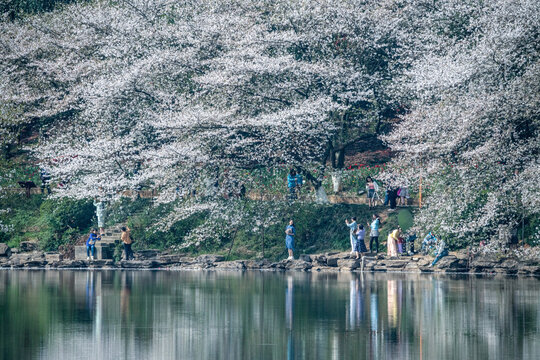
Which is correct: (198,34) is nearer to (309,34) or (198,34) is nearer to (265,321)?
(309,34)

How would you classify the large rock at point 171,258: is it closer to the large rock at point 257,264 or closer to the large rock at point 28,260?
the large rock at point 257,264

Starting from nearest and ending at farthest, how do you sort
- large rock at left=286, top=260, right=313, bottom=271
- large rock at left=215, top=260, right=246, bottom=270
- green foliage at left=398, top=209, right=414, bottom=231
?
1. large rock at left=286, top=260, right=313, bottom=271
2. green foliage at left=398, top=209, right=414, bottom=231
3. large rock at left=215, top=260, right=246, bottom=270

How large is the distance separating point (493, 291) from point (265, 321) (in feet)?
29.3

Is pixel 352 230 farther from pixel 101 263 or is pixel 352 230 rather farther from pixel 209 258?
pixel 101 263

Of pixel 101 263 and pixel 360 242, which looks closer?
pixel 360 242

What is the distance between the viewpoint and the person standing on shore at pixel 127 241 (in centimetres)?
3400

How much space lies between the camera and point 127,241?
112 feet

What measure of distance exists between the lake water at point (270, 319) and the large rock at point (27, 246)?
11.0 metres

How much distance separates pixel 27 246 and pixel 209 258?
9891 mm

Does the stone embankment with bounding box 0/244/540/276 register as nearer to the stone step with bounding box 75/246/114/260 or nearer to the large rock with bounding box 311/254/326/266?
the large rock with bounding box 311/254/326/266

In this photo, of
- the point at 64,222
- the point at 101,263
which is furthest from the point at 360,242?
the point at 64,222

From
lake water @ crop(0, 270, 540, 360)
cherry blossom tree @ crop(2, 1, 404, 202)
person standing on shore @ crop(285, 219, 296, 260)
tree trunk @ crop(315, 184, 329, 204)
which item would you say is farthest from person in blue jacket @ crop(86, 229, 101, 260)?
tree trunk @ crop(315, 184, 329, 204)

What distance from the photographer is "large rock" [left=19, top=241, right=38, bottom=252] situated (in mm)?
37469

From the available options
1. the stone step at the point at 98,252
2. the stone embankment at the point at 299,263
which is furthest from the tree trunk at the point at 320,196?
the stone step at the point at 98,252
